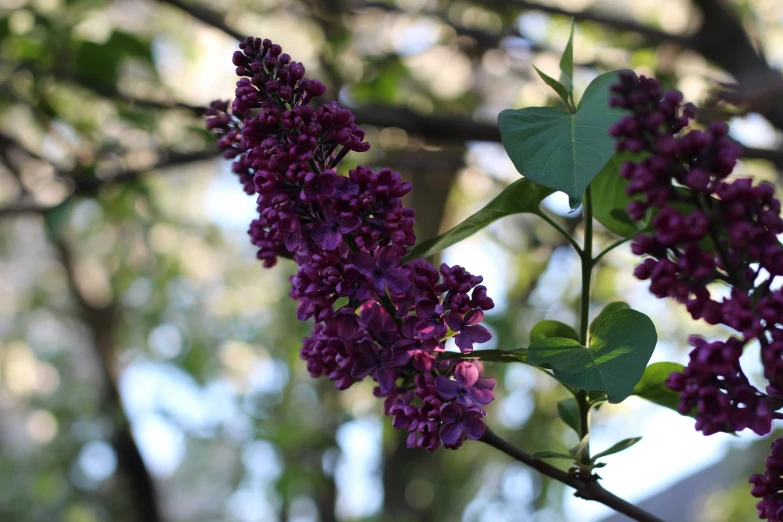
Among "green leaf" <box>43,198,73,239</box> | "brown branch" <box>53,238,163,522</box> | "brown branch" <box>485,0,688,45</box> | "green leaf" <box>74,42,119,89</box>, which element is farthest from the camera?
"brown branch" <box>53,238,163,522</box>

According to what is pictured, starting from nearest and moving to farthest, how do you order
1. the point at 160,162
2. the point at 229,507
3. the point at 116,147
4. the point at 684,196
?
the point at 684,196 → the point at 160,162 → the point at 116,147 → the point at 229,507

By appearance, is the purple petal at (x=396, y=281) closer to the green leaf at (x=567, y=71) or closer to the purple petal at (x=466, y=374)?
the purple petal at (x=466, y=374)

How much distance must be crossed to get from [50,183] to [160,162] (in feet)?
1.36

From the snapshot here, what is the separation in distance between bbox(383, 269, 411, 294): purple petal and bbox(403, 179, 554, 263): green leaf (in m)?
0.01

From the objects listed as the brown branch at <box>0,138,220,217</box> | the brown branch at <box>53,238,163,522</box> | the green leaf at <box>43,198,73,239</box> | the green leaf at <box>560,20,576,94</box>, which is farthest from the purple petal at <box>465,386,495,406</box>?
the brown branch at <box>53,238,163,522</box>

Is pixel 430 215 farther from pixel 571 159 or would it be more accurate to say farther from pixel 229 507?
pixel 229 507

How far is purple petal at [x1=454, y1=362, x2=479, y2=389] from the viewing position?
0.45 meters

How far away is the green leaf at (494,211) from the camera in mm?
465

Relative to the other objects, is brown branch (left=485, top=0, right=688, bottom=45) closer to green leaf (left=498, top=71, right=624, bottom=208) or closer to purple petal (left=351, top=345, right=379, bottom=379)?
green leaf (left=498, top=71, right=624, bottom=208)

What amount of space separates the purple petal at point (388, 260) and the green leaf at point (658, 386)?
200mm

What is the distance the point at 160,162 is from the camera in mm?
1562

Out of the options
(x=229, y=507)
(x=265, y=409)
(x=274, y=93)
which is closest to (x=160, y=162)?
(x=274, y=93)

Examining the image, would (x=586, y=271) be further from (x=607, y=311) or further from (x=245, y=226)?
(x=245, y=226)

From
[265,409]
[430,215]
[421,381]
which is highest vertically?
[430,215]
